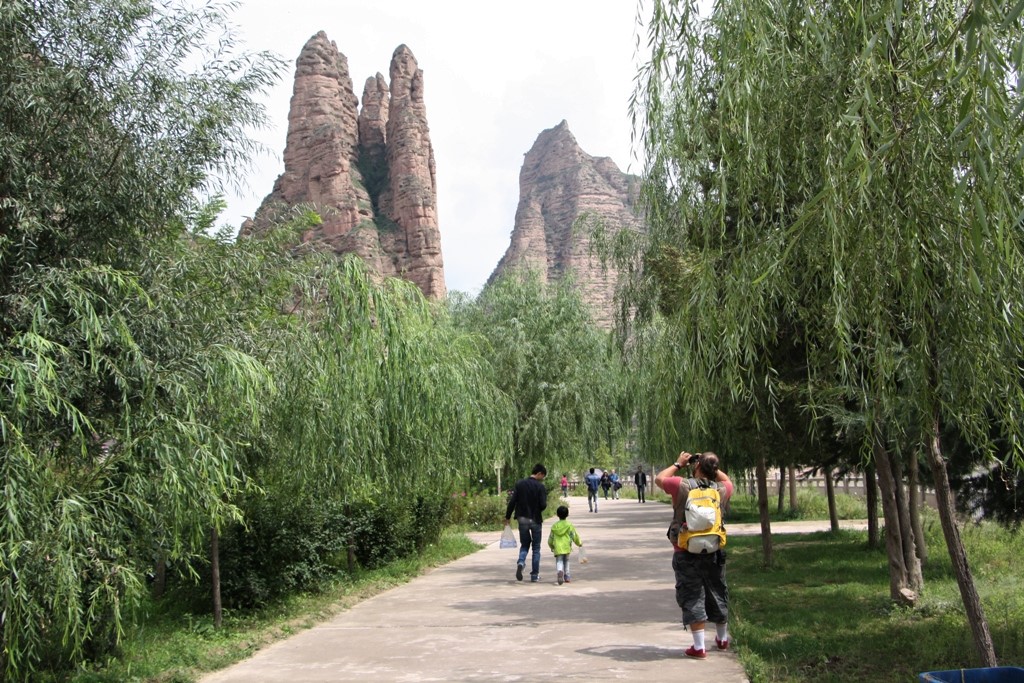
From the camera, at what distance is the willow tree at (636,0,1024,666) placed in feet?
13.6

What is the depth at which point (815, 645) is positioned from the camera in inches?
319

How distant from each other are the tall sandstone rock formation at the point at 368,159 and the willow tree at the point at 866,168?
59.0 metres

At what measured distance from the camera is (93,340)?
648cm

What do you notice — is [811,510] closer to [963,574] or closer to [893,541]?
[893,541]

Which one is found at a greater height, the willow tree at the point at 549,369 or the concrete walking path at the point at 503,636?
the willow tree at the point at 549,369

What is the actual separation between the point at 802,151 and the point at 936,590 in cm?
770

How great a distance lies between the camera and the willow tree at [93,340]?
5789mm

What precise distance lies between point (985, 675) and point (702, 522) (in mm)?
3366

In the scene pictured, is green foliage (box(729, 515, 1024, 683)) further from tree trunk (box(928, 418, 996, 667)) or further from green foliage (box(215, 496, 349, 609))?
green foliage (box(215, 496, 349, 609))

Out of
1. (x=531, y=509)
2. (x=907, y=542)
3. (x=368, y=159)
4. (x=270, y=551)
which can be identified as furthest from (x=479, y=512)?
(x=368, y=159)

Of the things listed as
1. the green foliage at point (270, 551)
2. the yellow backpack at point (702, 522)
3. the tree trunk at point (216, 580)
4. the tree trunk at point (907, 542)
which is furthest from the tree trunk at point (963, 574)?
the green foliage at point (270, 551)

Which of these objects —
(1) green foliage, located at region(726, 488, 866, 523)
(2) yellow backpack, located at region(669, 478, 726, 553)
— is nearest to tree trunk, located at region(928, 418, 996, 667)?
(2) yellow backpack, located at region(669, 478, 726, 553)

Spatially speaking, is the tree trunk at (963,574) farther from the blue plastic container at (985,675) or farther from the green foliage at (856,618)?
the blue plastic container at (985,675)

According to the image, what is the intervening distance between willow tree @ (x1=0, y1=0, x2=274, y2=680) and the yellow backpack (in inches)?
148
